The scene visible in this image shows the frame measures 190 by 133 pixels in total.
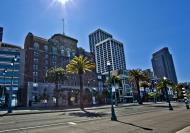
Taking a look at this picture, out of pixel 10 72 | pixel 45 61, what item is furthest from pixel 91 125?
pixel 10 72

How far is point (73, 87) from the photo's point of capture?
10306cm

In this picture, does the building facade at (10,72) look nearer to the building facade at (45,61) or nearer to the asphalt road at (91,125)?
the building facade at (45,61)

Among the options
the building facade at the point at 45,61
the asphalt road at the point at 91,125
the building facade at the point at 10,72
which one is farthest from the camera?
the building facade at the point at 10,72

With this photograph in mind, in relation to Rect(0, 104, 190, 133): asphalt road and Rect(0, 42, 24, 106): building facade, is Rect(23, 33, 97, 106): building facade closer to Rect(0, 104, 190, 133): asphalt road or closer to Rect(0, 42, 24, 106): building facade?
Rect(0, 42, 24, 106): building facade

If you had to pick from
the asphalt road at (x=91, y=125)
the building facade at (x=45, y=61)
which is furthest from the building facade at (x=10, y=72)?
the asphalt road at (x=91, y=125)

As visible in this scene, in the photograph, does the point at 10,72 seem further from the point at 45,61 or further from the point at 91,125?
the point at 91,125

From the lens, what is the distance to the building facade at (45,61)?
8895 cm

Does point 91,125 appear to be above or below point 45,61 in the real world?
below

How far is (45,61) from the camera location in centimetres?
10062

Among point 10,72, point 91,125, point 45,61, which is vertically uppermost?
point 45,61

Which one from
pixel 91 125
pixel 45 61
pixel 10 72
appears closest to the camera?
pixel 91 125

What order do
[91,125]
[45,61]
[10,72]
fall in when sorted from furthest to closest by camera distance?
[45,61] < [10,72] < [91,125]

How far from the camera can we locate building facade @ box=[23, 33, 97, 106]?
292 ft

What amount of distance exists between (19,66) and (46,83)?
16.7 m
